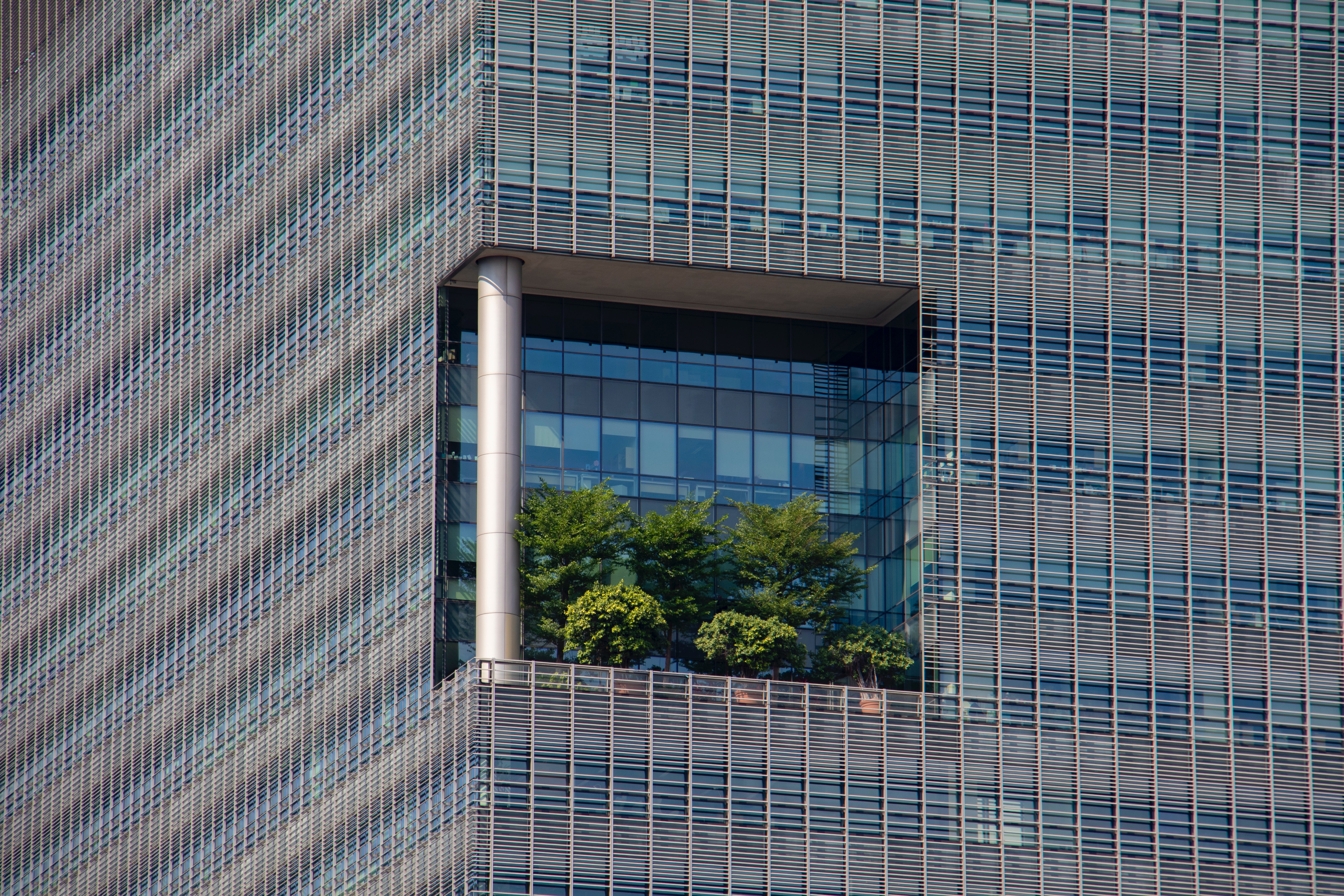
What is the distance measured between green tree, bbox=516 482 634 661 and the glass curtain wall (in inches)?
203

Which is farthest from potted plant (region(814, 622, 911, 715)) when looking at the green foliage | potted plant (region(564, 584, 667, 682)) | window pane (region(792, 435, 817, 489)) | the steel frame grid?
window pane (region(792, 435, 817, 489))

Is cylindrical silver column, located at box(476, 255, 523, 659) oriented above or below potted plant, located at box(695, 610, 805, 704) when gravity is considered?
above

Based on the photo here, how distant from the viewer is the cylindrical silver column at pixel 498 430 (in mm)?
104062

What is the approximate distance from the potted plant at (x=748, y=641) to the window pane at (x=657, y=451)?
9679 mm

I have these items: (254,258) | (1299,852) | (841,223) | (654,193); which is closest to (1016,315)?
(841,223)

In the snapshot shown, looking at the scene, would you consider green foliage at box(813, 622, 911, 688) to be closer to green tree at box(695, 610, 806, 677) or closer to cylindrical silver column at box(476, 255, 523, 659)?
green tree at box(695, 610, 806, 677)

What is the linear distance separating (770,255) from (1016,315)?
8975mm

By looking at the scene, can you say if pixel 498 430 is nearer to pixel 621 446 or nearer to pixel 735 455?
pixel 621 446

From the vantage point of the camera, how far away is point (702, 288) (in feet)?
359

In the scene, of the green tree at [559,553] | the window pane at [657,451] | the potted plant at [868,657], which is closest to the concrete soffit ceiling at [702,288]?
the window pane at [657,451]

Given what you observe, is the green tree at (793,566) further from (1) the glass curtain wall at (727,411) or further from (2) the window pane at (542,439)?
(2) the window pane at (542,439)

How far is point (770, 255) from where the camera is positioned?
106m

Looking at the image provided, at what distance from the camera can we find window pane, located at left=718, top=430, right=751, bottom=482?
113250 mm

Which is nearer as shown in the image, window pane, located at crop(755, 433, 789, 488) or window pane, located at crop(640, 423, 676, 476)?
window pane, located at crop(640, 423, 676, 476)
